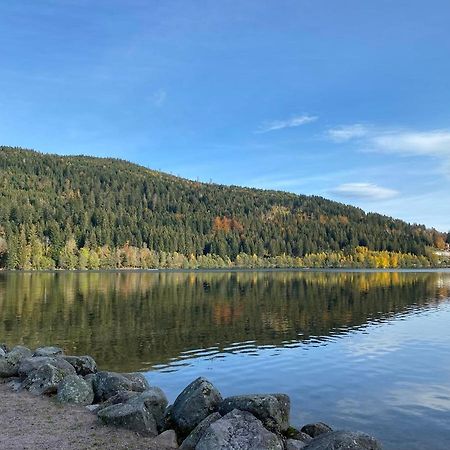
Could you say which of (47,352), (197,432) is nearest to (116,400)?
(197,432)

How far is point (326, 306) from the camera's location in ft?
231

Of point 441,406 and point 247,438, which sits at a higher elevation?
point 247,438

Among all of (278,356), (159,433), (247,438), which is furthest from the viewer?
(278,356)

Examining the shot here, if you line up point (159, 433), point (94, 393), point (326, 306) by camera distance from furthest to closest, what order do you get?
point (326, 306)
point (94, 393)
point (159, 433)

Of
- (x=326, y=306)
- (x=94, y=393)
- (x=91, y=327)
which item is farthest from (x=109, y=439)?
(x=326, y=306)

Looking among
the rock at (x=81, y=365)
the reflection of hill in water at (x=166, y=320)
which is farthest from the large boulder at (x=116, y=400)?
the reflection of hill in water at (x=166, y=320)

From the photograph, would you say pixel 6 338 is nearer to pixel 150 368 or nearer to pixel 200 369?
pixel 150 368

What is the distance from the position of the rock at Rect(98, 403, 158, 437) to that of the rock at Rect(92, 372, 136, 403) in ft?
12.5

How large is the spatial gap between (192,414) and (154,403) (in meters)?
1.64

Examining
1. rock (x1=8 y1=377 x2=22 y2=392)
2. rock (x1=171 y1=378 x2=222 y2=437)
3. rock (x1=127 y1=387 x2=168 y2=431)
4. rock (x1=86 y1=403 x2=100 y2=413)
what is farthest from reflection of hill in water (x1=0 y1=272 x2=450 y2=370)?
rock (x1=171 y1=378 x2=222 y2=437)

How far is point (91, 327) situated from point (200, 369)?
66.1ft

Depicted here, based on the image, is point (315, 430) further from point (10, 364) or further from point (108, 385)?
point (10, 364)

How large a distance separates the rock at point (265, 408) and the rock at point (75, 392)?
6991mm

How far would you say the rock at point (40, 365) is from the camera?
24.2 metres
